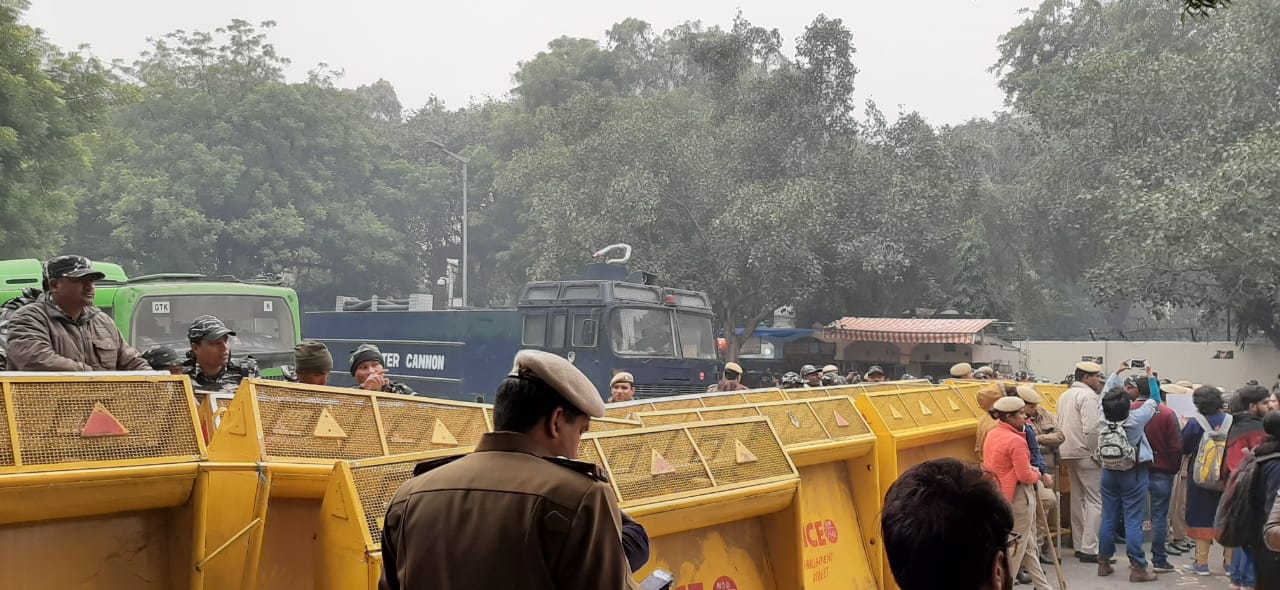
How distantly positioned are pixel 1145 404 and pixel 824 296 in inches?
875

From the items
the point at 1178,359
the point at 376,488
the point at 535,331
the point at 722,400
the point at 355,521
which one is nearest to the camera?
the point at 355,521

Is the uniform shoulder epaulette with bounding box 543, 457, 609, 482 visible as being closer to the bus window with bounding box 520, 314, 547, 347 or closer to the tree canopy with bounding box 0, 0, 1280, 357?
the bus window with bounding box 520, 314, 547, 347

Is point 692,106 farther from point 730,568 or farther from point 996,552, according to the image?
point 996,552

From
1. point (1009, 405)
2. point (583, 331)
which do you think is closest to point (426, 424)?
point (1009, 405)

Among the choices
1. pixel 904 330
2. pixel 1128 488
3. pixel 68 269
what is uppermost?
pixel 68 269

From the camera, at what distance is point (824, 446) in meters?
5.67

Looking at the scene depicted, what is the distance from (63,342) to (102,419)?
2.23 metres

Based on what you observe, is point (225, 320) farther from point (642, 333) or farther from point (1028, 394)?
point (1028, 394)

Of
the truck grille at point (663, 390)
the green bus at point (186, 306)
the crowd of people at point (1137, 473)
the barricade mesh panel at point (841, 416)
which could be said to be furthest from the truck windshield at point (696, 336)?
the barricade mesh panel at point (841, 416)

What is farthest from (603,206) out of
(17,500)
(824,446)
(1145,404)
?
(17,500)

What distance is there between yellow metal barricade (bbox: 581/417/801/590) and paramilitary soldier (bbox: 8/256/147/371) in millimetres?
2703

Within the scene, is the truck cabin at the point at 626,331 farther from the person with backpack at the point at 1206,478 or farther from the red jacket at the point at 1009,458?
the red jacket at the point at 1009,458

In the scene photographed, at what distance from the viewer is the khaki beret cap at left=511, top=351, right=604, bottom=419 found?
2.33 meters

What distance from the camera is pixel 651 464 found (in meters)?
4.30
